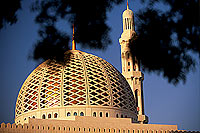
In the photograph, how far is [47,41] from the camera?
319 inches

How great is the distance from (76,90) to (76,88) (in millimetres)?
Answer: 147

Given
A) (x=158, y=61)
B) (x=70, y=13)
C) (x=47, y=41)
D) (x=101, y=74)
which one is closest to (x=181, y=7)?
(x=158, y=61)

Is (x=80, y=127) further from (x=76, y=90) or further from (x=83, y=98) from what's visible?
(x=76, y=90)

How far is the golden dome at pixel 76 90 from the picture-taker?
89.7 feet

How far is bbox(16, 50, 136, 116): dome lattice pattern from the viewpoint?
2744cm

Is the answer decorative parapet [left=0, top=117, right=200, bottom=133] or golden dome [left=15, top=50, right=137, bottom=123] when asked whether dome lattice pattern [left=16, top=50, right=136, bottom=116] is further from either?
decorative parapet [left=0, top=117, right=200, bottom=133]

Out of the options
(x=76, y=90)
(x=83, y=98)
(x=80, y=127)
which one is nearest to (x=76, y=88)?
(x=76, y=90)

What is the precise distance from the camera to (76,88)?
27.7m

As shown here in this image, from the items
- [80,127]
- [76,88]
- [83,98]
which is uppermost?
[76,88]

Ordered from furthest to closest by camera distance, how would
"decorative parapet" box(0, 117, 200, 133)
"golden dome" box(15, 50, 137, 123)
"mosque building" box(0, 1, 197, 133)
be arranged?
1. "golden dome" box(15, 50, 137, 123)
2. "mosque building" box(0, 1, 197, 133)
3. "decorative parapet" box(0, 117, 200, 133)

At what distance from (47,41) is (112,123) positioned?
17.5 meters

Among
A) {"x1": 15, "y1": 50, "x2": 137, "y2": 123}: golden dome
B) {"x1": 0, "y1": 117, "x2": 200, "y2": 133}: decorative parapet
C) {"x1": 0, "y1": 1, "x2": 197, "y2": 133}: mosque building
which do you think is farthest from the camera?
{"x1": 15, "y1": 50, "x2": 137, "y2": 123}: golden dome

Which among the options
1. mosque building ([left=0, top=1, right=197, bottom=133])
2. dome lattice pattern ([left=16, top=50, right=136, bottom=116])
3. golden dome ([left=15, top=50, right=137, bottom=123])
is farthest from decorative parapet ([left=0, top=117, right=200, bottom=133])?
dome lattice pattern ([left=16, top=50, right=136, bottom=116])

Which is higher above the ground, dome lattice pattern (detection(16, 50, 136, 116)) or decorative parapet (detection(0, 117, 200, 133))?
dome lattice pattern (detection(16, 50, 136, 116))
